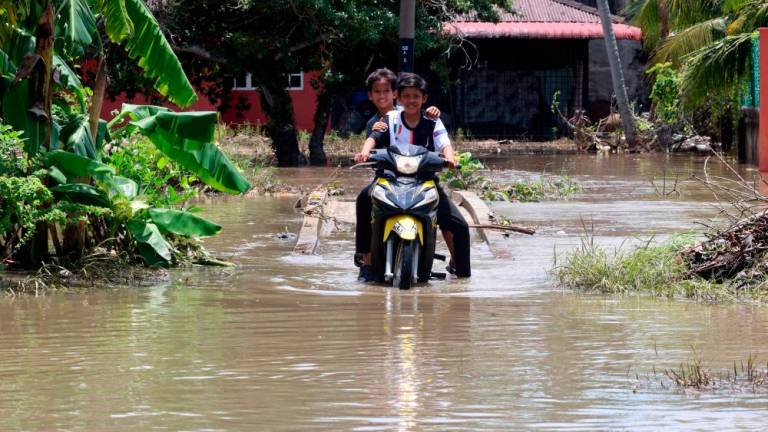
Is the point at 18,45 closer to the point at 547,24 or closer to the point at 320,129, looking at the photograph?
the point at 320,129

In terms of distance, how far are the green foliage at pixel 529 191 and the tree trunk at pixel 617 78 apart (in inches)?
483

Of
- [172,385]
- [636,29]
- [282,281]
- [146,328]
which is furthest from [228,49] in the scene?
[172,385]

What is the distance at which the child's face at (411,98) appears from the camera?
9.91 metres

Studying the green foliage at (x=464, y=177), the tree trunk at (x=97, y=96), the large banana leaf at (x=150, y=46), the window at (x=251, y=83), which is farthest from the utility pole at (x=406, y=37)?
the window at (x=251, y=83)

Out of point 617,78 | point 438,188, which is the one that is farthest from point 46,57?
point 617,78

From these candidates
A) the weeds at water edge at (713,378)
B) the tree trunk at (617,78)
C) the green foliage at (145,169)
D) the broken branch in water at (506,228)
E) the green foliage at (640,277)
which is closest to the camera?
the weeds at water edge at (713,378)

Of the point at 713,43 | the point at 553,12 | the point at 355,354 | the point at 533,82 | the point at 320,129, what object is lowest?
the point at 355,354

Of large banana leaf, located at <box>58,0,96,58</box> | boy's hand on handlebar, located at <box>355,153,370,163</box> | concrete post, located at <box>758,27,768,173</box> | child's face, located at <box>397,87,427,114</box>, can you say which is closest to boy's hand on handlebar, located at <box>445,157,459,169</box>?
child's face, located at <box>397,87,427,114</box>

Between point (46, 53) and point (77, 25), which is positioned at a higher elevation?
point (77, 25)

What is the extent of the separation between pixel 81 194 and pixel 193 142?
975mm

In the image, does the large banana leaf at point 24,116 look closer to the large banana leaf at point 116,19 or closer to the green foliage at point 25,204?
the green foliage at point 25,204

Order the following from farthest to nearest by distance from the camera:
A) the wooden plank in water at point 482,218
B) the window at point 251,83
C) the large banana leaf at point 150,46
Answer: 1. the window at point 251,83
2. the wooden plank in water at point 482,218
3. the large banana leaf at point 150,46

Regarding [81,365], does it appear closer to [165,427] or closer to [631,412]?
[165,427]

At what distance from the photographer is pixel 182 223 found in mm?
10344
